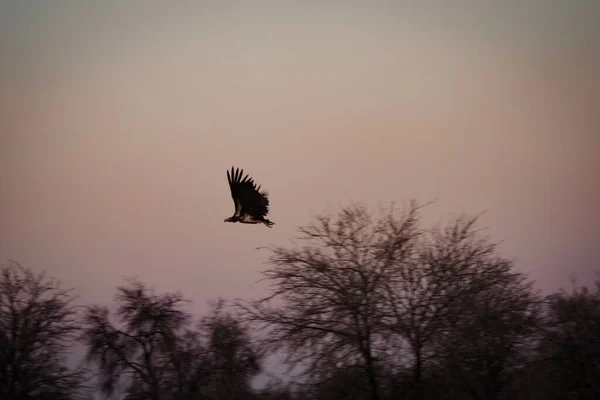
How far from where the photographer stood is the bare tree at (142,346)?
18.6 metres

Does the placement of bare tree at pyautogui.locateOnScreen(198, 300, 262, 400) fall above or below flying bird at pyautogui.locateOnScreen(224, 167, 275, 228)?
below

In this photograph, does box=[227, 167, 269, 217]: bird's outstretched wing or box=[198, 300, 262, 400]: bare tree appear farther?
box=[198, 300, 262, 400]: bare tree

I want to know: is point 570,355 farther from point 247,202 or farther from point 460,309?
point 247,202

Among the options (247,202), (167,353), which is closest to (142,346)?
(167,353)

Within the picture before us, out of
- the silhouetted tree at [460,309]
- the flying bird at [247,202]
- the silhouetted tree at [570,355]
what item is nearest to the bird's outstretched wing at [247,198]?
the flying bird at [247,202]

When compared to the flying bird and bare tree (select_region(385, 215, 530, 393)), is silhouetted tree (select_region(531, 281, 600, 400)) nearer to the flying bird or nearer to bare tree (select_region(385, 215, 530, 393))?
bare tree (select_region(385, 215, 530, 393))

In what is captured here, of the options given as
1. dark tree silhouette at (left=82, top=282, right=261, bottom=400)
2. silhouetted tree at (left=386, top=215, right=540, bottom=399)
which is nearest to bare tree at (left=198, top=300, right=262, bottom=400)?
dark tree silhouette at (left=82, top=282, right=261, bottom=400)

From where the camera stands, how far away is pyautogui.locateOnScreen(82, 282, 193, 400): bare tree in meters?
18.6

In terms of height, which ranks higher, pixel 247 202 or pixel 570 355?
pixel 247 202

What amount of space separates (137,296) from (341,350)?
7.93 m

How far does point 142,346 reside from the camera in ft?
63.0

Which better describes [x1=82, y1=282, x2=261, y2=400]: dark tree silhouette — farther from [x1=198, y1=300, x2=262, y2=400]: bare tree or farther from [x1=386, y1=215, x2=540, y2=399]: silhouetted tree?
[x1=386, y1=215, x2=540, y2=399]: silhouetted tree

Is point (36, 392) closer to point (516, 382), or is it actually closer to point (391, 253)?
point (391, 253)

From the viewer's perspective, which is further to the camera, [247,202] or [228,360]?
[228,360]
